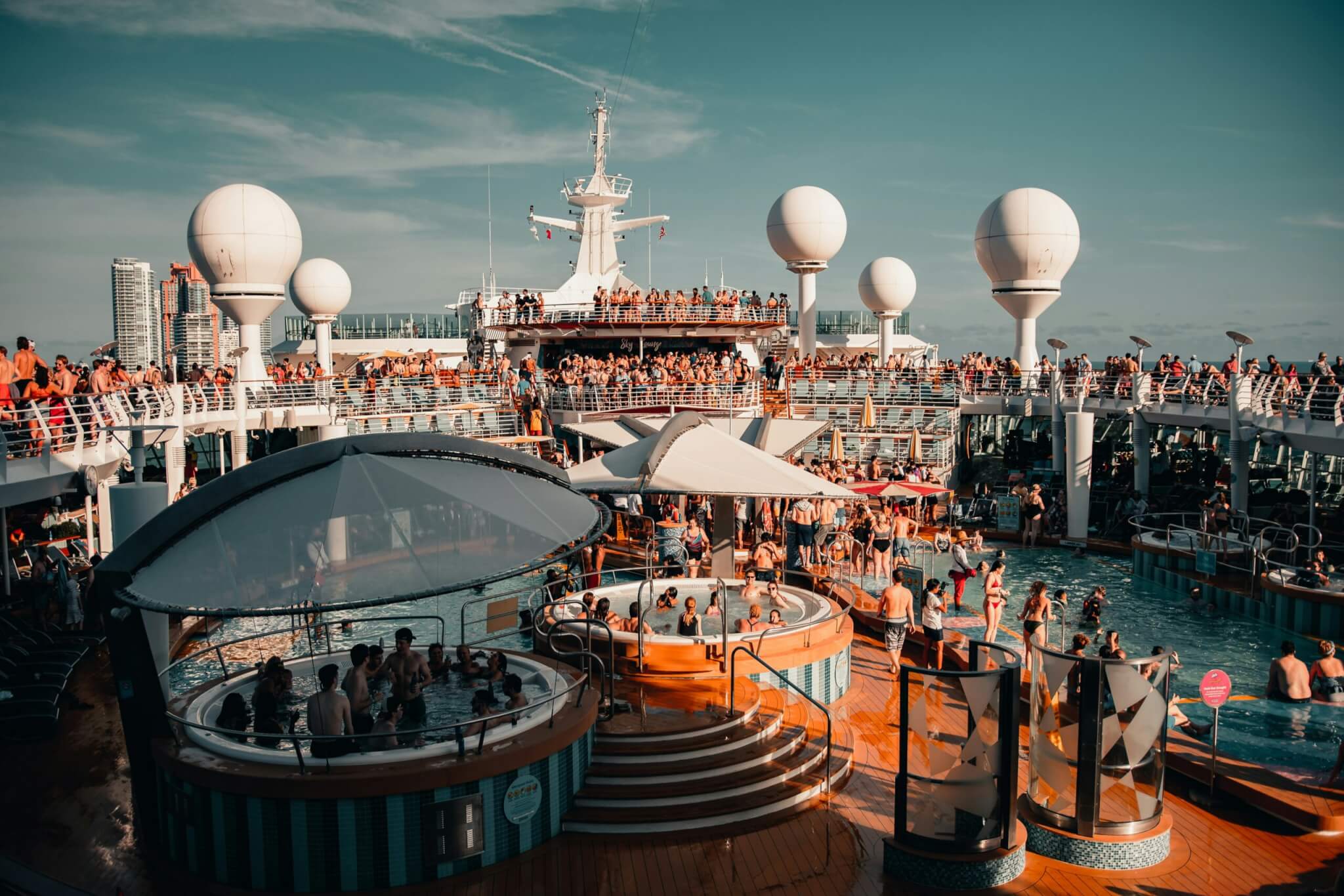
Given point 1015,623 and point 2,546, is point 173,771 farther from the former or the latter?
point 1015,623

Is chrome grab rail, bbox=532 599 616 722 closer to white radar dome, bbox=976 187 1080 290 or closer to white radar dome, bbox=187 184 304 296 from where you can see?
white radar dome, bbox=187 184 304 296

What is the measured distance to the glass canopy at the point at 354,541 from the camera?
7727 mm

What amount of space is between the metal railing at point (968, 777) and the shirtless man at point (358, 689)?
438 cm

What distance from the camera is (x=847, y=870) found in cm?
802

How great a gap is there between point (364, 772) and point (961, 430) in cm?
2971

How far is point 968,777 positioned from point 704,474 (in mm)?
6216

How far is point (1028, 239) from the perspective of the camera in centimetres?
2898

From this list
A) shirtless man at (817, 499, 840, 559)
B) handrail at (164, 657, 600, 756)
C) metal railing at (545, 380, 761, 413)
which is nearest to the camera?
handrail at (164, 657, 600, 756)

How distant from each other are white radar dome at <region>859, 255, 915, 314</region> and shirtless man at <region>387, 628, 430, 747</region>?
31.5 m

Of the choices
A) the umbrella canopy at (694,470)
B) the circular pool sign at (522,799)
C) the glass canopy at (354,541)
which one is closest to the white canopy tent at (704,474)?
the umbrella canopy at (694,470)

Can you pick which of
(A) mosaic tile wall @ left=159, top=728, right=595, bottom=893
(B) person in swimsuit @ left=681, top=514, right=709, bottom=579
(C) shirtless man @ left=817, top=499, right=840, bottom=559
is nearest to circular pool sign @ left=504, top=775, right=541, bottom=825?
(A) mosaic tile wall @ left=159, top=728, right=595, bottom=893

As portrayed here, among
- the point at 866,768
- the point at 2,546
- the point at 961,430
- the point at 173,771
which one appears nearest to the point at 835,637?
the point at 866,768

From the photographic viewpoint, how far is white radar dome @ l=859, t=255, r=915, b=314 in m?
38.4

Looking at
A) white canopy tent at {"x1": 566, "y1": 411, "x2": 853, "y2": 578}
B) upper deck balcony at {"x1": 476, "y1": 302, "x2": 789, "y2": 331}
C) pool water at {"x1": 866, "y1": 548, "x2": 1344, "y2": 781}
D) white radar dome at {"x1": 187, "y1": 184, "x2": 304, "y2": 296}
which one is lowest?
pool water at {"x1": 866, "y1": 548, "x2": 1344, "y2": 781}
